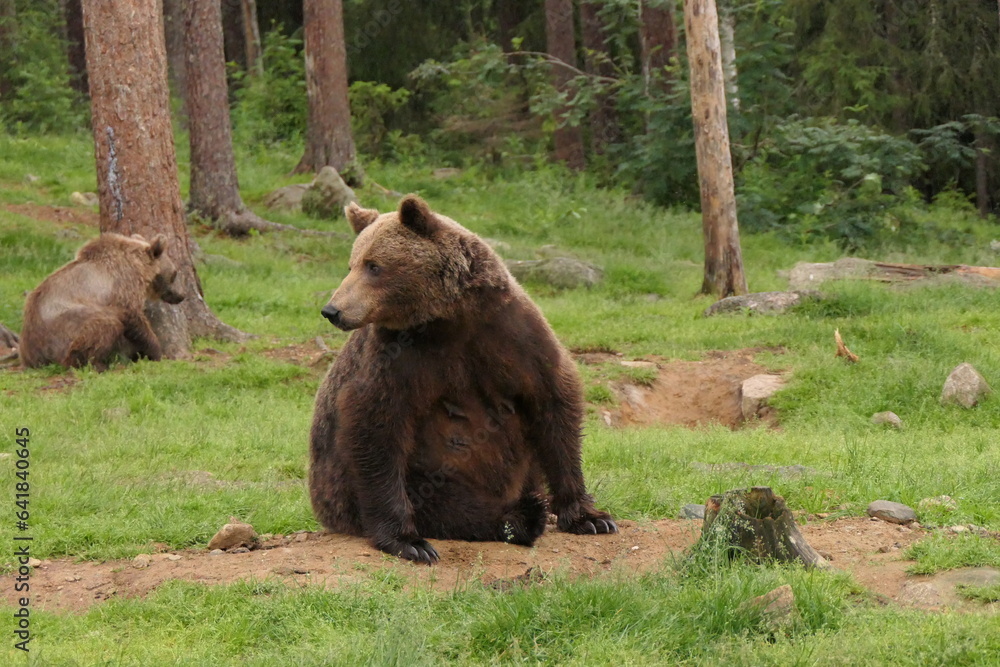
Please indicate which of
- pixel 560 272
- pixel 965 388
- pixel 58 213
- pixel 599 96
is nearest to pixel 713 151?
pixel 560 272

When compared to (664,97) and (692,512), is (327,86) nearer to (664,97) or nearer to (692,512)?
(664,97)

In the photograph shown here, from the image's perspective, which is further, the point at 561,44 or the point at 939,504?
the point at 561,44

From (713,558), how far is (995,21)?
21082 mm

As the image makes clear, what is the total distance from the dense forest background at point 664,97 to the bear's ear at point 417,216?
46.1 ft

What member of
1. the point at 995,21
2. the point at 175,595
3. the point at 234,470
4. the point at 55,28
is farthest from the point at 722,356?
the point at 55,28

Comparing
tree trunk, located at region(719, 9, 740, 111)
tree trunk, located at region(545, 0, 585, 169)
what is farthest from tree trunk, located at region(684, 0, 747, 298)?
tree trunk, located at region(545, 0, 585, 169)

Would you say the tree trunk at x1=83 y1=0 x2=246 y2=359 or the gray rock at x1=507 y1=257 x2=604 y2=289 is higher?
the tree trunk at x1=83 y1=0 x2=246 y2=359

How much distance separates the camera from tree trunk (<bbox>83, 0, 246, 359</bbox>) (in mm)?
11016

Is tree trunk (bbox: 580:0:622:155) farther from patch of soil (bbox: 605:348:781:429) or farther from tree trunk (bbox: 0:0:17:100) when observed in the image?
patch of soil (bbox: 605:348:781:429)

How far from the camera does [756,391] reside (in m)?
9.48

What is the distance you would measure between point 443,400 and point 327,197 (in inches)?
556

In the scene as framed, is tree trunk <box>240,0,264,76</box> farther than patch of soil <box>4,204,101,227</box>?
Yes

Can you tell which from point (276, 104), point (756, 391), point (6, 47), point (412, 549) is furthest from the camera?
point (6, 47)

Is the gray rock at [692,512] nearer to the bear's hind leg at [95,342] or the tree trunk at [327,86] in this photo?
the bear's hind leg at [95,342]
